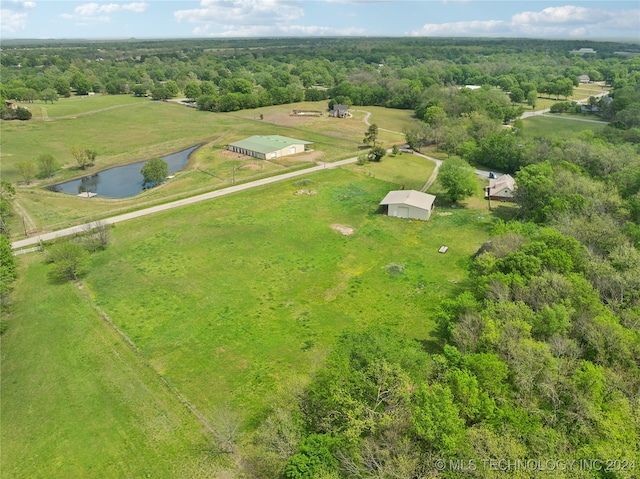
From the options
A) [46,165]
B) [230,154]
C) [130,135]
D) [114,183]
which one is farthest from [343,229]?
[130,135]

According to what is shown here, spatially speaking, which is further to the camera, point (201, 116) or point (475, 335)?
point (201, 116)

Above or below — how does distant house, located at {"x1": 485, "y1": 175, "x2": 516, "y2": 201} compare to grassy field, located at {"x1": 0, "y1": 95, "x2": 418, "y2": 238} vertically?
below

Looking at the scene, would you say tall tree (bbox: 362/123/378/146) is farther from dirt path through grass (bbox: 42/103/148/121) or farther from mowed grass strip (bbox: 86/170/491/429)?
dirt path through grass (bbox: 42/103/148/121)

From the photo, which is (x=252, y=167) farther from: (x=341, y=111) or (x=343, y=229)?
(x=341, y=111)

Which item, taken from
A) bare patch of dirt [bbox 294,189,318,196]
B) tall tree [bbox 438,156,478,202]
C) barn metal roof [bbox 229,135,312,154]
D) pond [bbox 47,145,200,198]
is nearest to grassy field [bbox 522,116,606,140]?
tall tree [bbox 438,156,478,202]

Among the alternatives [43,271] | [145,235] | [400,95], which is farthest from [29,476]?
[400,95]

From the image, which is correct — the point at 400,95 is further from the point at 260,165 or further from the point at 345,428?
the point at 345,428

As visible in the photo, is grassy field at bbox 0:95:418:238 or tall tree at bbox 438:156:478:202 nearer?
tall tree at bbox 438:156:478:202
